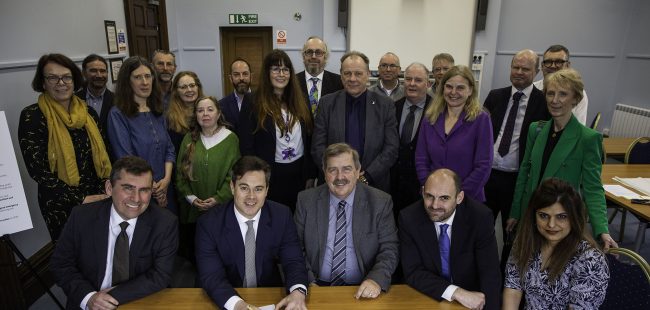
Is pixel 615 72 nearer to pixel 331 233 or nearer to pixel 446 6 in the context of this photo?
pixel 446 6

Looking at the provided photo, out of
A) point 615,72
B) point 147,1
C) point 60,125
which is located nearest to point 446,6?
point 615,72

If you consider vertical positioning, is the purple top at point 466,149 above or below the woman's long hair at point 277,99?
below

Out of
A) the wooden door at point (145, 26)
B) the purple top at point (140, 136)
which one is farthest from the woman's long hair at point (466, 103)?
the wooden door at point (145, 26)

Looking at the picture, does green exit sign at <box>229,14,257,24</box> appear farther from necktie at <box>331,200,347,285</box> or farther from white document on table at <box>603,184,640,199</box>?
white document on table at <box>603,184,640,199</box>

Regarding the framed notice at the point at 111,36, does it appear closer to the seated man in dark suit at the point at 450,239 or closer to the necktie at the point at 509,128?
the seated man in dark suit at the point at 450,239

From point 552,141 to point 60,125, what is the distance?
3152 mm

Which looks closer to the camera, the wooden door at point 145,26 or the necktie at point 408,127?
the necktie at point 408,127

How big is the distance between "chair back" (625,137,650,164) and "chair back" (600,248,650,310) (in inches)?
102

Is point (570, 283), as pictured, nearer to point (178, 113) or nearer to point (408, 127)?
point (408, 127)

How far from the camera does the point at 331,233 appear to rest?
2328mm

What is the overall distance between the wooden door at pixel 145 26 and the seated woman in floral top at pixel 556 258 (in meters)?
5.43

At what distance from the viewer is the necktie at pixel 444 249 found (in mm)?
2184

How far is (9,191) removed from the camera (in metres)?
2.32

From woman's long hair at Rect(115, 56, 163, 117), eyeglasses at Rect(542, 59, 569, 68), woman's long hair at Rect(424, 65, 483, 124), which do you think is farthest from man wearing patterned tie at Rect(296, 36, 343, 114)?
eyeglasses at Rect(542, 59, 569, 68)
